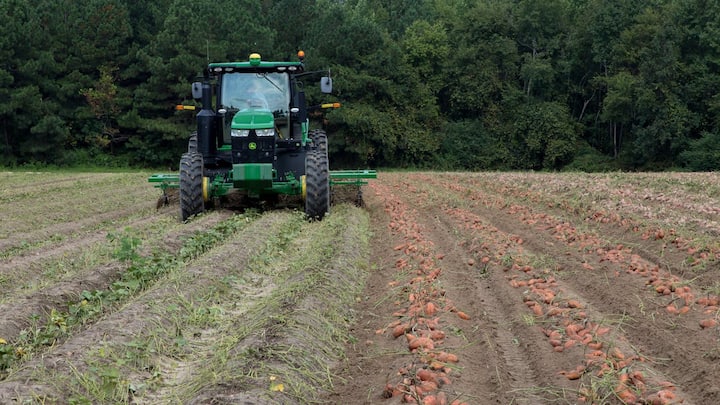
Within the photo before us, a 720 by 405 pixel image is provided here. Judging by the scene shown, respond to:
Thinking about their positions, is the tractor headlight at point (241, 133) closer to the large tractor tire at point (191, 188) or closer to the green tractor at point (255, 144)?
the green tractor at point (255, 144)

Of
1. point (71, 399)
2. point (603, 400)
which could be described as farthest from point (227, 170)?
point (603, 400)

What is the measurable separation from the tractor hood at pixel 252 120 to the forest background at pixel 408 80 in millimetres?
27345

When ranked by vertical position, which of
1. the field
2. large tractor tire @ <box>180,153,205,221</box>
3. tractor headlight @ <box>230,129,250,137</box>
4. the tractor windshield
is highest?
the tractor windshield

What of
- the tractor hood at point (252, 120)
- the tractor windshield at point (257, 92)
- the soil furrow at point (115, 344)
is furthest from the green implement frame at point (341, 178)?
the soil furrow at point (115, 344)

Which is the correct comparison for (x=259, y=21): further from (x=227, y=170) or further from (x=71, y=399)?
(x=71, y=399)

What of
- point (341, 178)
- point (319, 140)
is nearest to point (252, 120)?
point (319, 140)

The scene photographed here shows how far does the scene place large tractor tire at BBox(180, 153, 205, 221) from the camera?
1335 cm

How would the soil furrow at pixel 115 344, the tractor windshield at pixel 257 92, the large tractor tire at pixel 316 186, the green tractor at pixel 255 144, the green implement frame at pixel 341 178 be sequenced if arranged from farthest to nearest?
the green implement frame at pixel 341 178 < the tractor windshield at pixel 257 92 < the green tractor at pixel 255 144 < the large tractor tire at pixel 316 186 < the soil furrow at pixel 115 344

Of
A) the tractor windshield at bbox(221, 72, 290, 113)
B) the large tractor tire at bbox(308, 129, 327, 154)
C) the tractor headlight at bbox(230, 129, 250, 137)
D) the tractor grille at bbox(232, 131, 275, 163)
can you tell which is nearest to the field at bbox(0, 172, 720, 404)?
the tractor grille at bbox(232, 131, 275, 163)

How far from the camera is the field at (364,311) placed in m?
5.32

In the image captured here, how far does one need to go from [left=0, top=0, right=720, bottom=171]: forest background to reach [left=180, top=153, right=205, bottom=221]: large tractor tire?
2750 cm

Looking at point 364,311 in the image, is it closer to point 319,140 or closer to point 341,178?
point 341,178

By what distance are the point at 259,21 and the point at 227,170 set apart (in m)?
34.9

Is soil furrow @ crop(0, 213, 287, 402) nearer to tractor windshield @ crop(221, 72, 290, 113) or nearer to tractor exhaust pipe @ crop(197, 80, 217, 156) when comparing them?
tractor exhaust pipe @ crop(197, 80, 217, 156)
